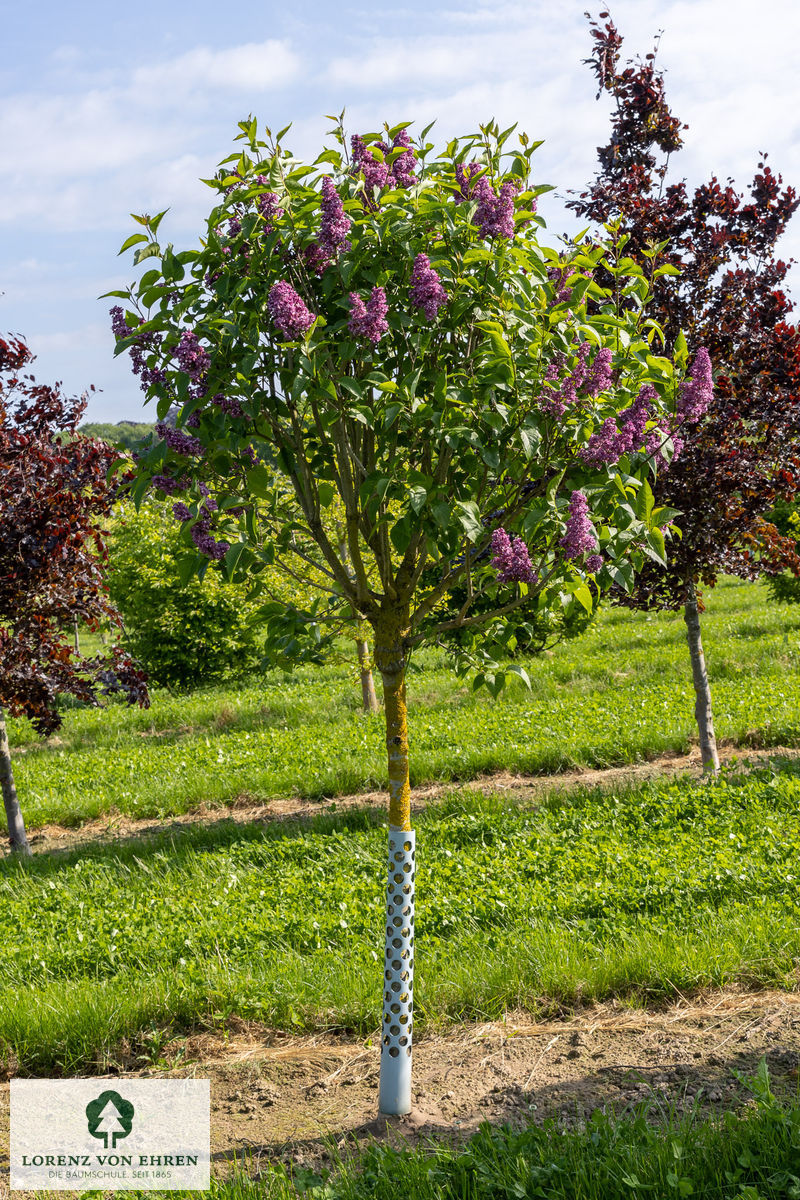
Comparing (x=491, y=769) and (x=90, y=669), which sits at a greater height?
(x=90, y=669)

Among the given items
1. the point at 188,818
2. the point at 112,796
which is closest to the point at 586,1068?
the point at 188,818

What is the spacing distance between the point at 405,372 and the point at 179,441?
2.57 feet

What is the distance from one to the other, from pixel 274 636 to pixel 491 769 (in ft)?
19.1

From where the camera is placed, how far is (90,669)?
7598mm

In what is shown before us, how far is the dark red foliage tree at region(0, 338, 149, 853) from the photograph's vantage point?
6875 mm

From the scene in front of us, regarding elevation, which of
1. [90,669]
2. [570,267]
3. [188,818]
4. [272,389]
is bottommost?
[188,818]

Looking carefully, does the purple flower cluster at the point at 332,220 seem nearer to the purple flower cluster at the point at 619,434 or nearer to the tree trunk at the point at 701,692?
the purple flower cluster at the point at 619,434

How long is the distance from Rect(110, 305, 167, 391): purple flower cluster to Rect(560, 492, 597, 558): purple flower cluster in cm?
139

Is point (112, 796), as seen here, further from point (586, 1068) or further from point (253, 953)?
point (586, 1068)

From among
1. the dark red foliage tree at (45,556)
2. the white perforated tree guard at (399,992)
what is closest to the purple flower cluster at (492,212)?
the white perforated tree guard at (399,992)

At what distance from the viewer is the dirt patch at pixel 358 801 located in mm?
7820

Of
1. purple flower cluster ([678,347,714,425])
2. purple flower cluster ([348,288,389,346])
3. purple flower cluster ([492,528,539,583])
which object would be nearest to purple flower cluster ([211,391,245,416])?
purple flower cluster ([348,288,389,346])

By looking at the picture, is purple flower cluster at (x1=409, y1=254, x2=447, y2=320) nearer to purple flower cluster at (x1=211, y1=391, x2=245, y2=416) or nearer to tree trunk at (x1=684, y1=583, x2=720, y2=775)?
purple flower cluster at (x1=211, y1=391, x2=245, y2=416)

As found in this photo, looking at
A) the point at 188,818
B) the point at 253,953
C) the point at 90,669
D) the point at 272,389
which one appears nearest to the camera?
the point at 272,389
